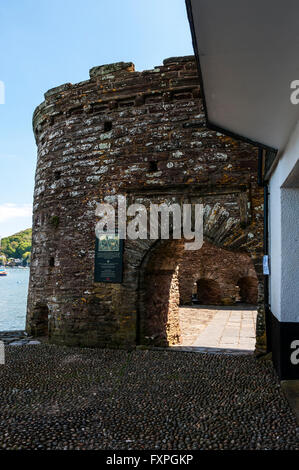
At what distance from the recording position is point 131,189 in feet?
20.7

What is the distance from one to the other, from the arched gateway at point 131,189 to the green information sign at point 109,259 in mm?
74

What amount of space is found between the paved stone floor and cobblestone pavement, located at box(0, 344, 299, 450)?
127cm

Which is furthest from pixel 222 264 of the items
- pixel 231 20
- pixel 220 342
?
pixel 231 20

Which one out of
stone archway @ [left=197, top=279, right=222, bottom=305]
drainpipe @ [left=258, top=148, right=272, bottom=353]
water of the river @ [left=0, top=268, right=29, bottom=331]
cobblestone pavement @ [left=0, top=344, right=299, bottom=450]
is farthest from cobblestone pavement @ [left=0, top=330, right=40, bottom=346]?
stone archway @ [left=197, top=279, right=222, bottom=305]

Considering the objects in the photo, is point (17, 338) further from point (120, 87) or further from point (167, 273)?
point (120, 87)

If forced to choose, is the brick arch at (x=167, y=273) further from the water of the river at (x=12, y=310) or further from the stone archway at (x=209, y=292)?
the stone archway at (x=209, y=292)

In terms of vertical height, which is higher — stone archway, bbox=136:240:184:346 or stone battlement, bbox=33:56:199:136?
stone battlement, bbox=33:56:199:136

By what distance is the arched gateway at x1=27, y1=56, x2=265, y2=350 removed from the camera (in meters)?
5.75

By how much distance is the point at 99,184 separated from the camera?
21.7 ft

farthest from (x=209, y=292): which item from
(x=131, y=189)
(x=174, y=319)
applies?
(x=131, y=189)

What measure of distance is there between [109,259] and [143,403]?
3095 millimetres

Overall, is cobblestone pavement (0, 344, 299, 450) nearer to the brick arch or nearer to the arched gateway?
the brick arch
